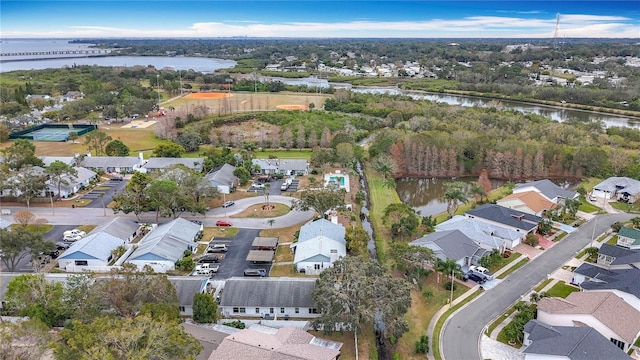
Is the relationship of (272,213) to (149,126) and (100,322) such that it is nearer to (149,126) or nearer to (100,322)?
(100,322)

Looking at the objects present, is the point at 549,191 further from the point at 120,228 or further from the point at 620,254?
the point at 120,228

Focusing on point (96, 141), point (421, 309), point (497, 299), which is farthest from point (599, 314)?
point (96, 141)

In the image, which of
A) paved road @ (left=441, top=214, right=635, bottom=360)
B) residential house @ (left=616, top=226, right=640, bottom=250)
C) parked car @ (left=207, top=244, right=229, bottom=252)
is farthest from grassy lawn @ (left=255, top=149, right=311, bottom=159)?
residential house @ (left=616, top=226, right=640, bottom=250)

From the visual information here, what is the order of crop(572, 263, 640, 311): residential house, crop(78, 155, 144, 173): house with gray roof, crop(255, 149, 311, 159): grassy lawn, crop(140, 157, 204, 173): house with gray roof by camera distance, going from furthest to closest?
crop(255, 149, 311, 159): grassy lawn → crop(78, 155, 144, 173): house with gray roof → crop(140, 157, 204, 173): house with gray roof → crop(572, 263, 640, 311): residential house

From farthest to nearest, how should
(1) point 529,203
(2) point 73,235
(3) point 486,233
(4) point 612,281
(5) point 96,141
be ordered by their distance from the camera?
1. (5) point 96,141
2. (1) point 529,203
3. (2) point 73,235
4. (3) point 486,233
5. (4) point 612,281

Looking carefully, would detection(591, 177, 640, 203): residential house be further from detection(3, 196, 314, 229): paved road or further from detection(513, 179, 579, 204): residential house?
detection(3, 196, 314, 229): paved road
